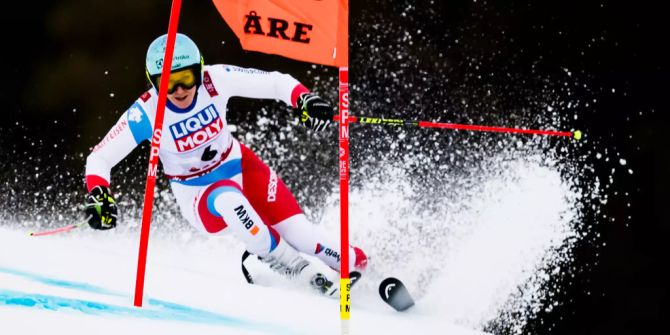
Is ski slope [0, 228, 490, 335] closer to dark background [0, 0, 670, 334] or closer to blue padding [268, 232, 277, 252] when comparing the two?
blue padding [268, 232, 277, 252]

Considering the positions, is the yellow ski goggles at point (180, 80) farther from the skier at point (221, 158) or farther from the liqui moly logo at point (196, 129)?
the liqui moly logo at point (196, 129)

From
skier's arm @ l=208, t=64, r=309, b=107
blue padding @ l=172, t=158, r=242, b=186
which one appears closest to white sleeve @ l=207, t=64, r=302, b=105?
skier's arm @ l=208, t=64, r=309, b=107

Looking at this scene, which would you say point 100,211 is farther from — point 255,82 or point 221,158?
point 255,82

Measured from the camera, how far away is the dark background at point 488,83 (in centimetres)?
452

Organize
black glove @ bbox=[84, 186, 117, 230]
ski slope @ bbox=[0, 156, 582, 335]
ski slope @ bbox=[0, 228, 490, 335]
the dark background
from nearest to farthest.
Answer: ski slope @ bbox=[0, 228, 490, 335]
ski slope @ bbox=[0, 156, 582, 335]
black glove @ bbox=[84, 186, 117, 230]
the dark background

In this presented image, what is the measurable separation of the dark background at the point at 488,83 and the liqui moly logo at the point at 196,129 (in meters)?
1.78

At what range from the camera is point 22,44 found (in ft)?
15.0

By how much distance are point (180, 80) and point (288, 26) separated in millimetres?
498

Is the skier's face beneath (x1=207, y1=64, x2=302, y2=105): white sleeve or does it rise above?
beneath

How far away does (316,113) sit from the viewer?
269cm

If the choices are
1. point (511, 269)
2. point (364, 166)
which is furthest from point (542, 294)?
point (364, 166)

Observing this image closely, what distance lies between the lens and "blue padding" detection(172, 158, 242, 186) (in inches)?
118

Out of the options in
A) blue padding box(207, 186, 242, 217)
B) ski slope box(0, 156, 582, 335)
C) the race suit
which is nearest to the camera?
ski slope box(0, 156, 582, 335)

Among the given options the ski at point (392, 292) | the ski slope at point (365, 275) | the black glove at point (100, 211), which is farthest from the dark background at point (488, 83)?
the black glove at point (100, 211)
